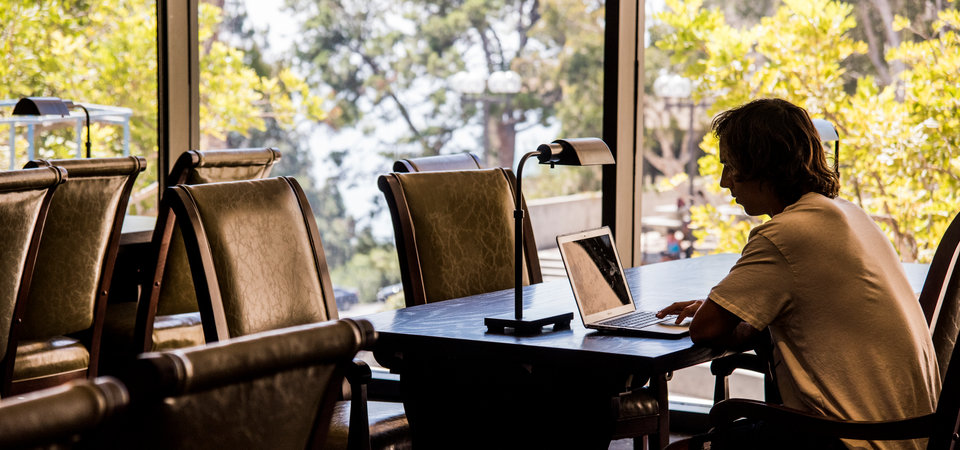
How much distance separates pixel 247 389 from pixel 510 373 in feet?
3.49

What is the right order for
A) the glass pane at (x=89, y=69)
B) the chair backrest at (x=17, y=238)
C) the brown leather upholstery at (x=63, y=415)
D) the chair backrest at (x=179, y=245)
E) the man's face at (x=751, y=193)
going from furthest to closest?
the glass pane at (x=89, y=69)
the chair backrest at (x=179, y=245)
the chair backrest at (x=17, y=238)
the man's face at (x=751, y=193)
the brown leather upholstery at (x=63, y=415)

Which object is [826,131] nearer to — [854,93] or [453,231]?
[854,93]

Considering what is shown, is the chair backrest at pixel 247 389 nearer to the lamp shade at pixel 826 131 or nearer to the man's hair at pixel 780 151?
the man's hair at pixel 780 151

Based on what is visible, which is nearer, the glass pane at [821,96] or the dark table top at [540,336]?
the dark table top at [540,336]

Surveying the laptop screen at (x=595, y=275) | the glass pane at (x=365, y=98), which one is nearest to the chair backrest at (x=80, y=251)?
the laptop screen at (x=595, y=275)

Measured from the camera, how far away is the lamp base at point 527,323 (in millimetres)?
2102

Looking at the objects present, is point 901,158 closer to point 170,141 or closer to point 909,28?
point 909,28

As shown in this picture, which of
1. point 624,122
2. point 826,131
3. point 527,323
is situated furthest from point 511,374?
point 624,122

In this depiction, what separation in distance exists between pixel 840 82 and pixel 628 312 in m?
2.04

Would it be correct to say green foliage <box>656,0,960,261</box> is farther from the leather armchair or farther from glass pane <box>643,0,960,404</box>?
the leather armchair

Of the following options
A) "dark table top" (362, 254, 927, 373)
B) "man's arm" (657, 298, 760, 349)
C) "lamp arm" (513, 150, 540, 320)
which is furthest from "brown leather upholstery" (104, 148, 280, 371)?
"man's arm" (657, 298, 760, 349)

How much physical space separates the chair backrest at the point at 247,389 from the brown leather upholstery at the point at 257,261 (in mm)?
891

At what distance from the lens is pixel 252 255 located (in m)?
2.29

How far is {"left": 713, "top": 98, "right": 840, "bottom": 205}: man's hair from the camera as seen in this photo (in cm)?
198
